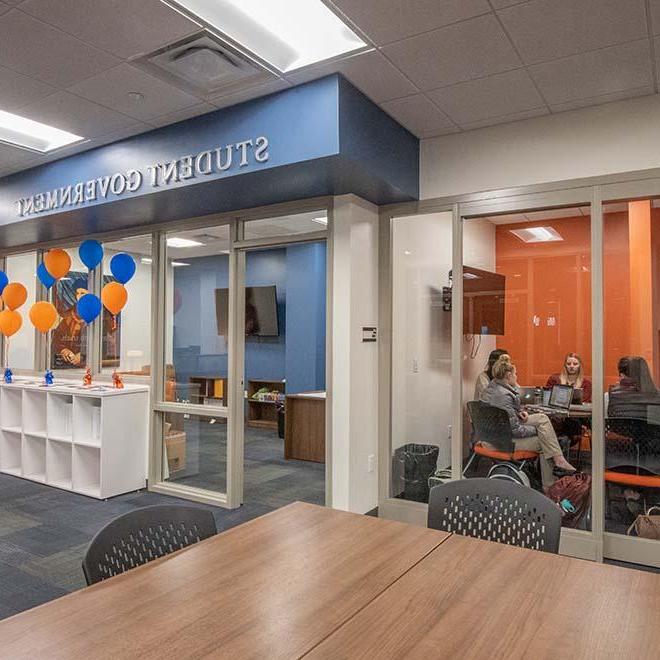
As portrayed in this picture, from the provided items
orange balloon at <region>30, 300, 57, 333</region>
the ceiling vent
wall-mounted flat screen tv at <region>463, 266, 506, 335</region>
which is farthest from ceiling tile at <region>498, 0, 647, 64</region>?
orange balloon at <region>30, 300, 57, 333</region>

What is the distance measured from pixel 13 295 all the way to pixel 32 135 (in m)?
1.92

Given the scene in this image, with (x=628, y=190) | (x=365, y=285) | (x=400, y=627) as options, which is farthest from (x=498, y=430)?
(x=400, y=627)

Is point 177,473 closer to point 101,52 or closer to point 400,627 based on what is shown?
point 101,52

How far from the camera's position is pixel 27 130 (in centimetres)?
401

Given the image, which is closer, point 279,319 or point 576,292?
point 576,292

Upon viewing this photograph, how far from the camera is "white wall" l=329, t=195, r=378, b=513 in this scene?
12.2 feet

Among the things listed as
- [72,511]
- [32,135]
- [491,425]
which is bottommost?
[72,511]

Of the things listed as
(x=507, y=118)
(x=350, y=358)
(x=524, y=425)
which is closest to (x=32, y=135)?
(x=350, y=358)

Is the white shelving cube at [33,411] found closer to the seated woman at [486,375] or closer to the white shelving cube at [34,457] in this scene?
the white shelving cube at [34,457]

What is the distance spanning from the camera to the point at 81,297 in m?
4.98

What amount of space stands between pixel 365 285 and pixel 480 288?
0.79m

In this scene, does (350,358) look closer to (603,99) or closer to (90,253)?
(603,99)

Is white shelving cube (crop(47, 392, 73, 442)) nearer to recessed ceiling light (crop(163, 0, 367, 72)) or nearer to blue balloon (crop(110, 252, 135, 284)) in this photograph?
blue balloon (crop(110, 252, 135, 284))

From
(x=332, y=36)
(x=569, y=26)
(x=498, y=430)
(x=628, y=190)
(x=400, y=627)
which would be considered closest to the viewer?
(x=400, y=627)
